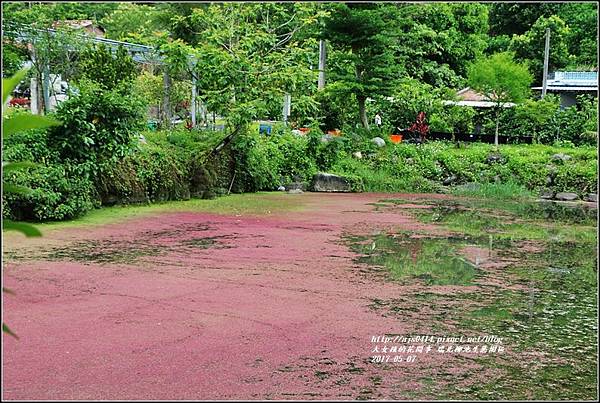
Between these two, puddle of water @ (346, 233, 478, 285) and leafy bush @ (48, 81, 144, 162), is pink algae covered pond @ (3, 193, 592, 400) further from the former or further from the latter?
leafy bush @ (48, 81, 144, 162)

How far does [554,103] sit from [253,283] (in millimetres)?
13751

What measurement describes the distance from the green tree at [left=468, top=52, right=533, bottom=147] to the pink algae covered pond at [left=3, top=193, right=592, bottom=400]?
376 inches

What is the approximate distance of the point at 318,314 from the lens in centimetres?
469

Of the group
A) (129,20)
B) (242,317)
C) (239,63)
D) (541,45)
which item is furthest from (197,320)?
(541,45)

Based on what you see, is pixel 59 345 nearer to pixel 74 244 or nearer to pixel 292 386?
pixel 292 386

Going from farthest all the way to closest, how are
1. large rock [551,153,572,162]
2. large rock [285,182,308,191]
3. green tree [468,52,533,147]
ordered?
green tree [468,52,533,147], large rock [551,153,572,162], large rock [285,182,308,191]

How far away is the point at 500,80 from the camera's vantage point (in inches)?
647

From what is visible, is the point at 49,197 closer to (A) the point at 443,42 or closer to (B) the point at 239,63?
(B) the point at 239,63

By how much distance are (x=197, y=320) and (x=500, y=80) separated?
13648 millimetres

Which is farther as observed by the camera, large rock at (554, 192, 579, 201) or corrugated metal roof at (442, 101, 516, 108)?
corrugated metal roof at (442, 101, 516, 108)

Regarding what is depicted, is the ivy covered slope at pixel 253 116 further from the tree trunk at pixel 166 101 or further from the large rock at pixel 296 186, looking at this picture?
the large rock at pixel 296 186

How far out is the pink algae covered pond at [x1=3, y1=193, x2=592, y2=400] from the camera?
340 centimetres

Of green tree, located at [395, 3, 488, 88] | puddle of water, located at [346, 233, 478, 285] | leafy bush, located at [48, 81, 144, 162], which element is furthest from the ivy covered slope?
puddle of water, located at [346, 233, 478, 285]

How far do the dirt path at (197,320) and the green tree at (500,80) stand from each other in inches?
409
